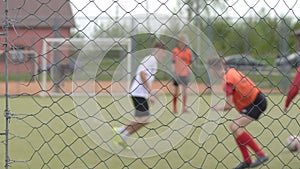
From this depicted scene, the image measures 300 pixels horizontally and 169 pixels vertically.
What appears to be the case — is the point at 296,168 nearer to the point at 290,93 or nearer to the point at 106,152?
the point at 290,93

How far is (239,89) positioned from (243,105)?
243mm

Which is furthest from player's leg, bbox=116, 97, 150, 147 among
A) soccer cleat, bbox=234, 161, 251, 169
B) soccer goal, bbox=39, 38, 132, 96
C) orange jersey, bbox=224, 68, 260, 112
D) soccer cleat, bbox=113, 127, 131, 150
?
soccer cleat, bbox=234, 161, 251, 169

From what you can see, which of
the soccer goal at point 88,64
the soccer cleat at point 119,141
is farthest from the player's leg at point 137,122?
the soccer goal at point 88,64

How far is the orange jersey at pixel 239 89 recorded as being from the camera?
5777 millimetres

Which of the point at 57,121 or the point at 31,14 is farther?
the point at 57,121

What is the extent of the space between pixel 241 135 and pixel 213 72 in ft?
2.26

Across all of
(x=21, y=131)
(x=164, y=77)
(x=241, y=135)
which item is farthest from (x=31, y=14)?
(x=164, y=77)

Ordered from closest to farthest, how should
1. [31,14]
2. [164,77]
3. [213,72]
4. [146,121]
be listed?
[31,14], [213,72], [146,121], [164,77]

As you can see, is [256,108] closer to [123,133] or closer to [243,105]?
[243,105]

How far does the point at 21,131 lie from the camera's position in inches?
333

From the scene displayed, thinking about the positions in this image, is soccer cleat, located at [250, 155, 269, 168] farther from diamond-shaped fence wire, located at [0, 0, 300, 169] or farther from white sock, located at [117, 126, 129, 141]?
white sock, located at [117, 126, 129, 141]

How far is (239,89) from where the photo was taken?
585 cm

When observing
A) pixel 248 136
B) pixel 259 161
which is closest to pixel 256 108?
pixel 248 136

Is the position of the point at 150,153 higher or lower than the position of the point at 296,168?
higher
